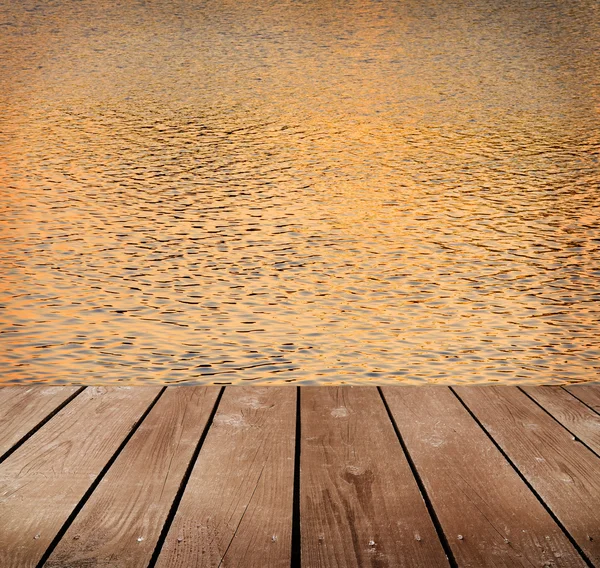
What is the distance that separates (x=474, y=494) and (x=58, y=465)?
505 mm

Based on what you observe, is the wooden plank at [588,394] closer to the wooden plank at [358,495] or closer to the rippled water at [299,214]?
the wooden plank at [358,495]

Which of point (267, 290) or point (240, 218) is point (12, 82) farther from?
point (267, 290)

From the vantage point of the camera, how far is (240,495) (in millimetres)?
962

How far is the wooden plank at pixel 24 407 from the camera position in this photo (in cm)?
113

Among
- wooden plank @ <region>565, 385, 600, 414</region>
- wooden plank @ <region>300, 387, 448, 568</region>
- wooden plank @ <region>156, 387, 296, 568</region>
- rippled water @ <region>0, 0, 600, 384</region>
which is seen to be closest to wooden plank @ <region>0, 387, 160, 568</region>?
wooden plank @ <region>156, 387, 296, 568</region>

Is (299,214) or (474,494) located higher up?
(299,214)

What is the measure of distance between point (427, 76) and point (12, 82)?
2.93 metres

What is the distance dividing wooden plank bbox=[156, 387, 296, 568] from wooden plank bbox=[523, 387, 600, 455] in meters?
0.38

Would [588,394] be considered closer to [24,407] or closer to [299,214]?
[24,407]

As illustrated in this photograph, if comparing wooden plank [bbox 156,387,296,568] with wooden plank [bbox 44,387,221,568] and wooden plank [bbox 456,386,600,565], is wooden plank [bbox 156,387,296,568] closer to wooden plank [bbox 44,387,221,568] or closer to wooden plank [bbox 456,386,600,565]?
wooden plank [bbox 44,387,221,568]

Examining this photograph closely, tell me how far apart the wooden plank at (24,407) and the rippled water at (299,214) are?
0.84 metres

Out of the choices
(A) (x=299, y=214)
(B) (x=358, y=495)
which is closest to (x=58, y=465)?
(B) (x=358, y=495)

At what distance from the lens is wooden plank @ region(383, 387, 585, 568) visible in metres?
0.86

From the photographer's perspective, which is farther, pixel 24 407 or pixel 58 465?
pixel 24 407
